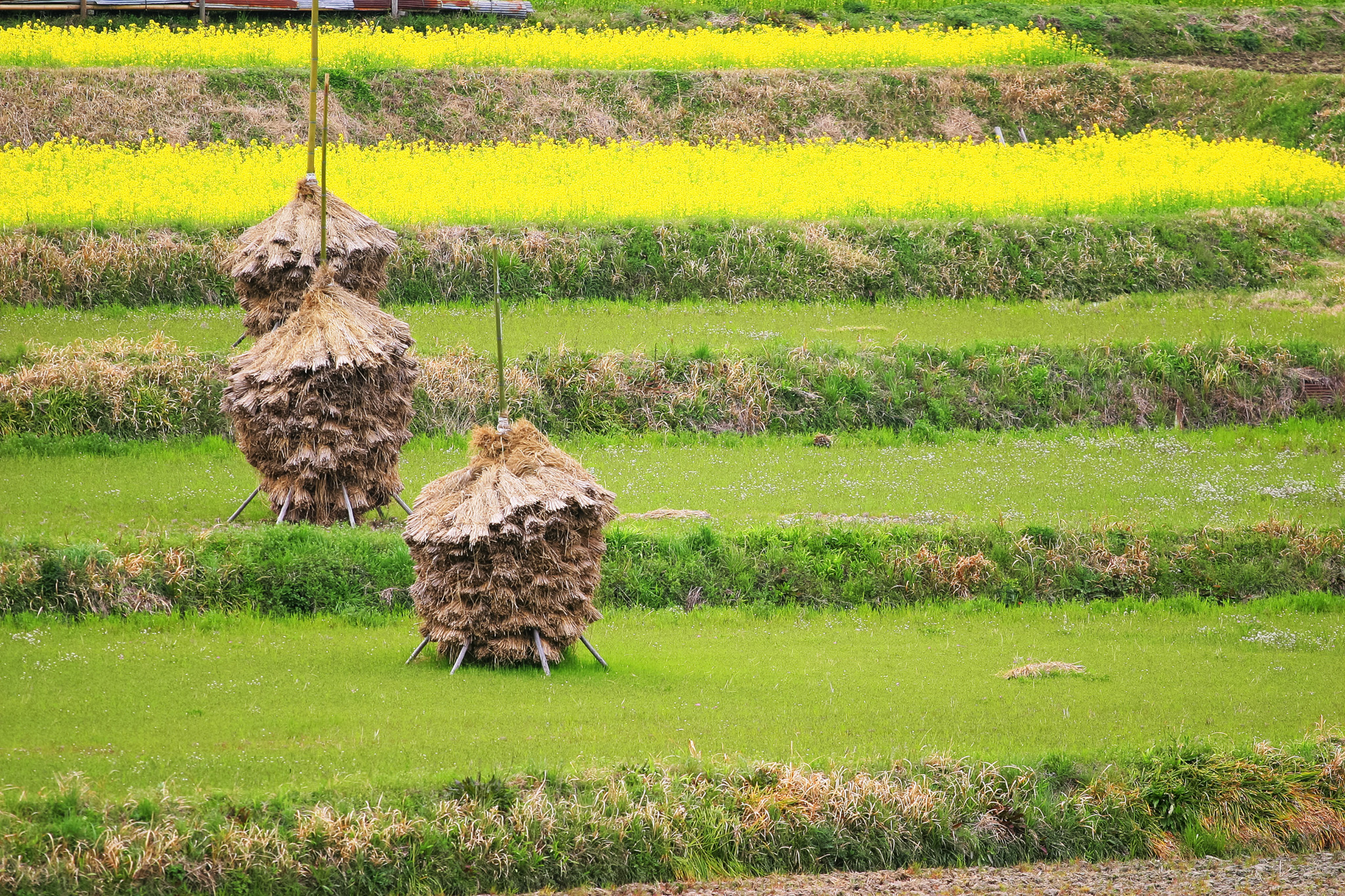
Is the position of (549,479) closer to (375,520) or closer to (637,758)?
(637,758)

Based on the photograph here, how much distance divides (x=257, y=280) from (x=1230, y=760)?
1339cm

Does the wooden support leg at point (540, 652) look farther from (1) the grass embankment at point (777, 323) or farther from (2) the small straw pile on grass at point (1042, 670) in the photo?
(1) the grass embankment at point (777, 323)

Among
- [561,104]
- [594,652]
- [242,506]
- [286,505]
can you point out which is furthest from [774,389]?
[561,104]

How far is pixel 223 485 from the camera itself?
1830 centimetres

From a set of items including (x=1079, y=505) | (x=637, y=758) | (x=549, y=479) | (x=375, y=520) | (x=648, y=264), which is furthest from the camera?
(x=648, y=264)

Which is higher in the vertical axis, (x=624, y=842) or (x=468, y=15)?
(x=468, y=15)

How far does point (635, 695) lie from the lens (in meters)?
12.9

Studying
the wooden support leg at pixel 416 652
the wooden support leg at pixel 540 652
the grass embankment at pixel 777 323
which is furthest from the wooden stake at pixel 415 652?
the grass embankment at pixel 777 323

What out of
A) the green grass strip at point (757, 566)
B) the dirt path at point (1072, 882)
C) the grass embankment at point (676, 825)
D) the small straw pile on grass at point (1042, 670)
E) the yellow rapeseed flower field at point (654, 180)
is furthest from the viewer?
the yellow rapeseed flower field at point (654, 180)

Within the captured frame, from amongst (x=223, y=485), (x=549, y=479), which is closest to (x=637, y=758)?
(x=549, y=479)

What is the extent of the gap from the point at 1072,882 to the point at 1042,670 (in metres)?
3.57

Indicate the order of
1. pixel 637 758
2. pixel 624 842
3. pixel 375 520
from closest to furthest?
1. pixel 624 842
2. pixel 637 758
3. pixel 375 520

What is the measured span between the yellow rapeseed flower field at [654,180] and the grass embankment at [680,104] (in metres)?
1.56

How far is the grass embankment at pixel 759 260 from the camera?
78.6 feet
